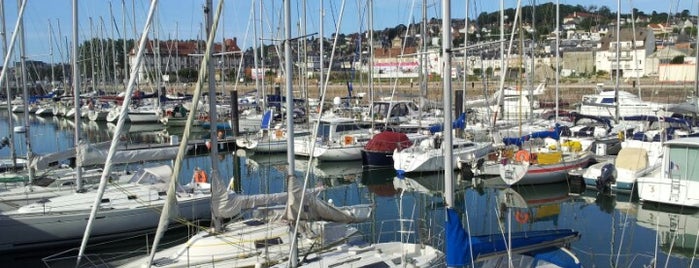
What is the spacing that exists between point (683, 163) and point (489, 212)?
641cm

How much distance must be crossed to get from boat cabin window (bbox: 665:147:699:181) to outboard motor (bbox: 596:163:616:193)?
10.5 ft

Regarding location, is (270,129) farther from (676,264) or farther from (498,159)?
(676,264)

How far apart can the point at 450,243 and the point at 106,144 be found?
20775mm

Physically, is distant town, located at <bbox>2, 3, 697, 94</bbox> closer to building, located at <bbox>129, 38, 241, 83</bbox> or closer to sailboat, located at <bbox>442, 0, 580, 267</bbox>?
building, located at <bbox>129, 38, 241, 83</bbox>

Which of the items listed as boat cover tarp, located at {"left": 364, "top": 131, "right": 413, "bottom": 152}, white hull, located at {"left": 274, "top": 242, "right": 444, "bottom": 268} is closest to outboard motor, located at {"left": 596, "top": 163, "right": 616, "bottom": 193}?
boat cover tarp, located at {"left": 364, "top": 131, "right": 413, "bottom": 152}

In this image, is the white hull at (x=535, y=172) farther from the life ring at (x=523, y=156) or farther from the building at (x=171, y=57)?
the building at (x=171, y=57)

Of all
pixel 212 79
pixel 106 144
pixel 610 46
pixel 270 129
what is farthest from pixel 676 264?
pixel 610 46

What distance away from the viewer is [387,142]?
31.4 metres

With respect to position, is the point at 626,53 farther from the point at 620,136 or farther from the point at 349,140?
the point at 349,140

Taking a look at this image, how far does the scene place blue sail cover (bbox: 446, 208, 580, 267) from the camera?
1008 centimetres

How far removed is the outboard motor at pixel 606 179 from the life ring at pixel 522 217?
4043mm

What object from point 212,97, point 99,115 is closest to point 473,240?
point 212,97

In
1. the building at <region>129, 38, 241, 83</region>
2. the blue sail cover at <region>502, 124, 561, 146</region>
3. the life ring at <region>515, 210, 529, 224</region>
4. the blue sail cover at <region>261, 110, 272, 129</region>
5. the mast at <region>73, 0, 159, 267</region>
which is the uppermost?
the building at <region>129, 38, 241, 83</region>

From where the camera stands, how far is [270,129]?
3762cm
